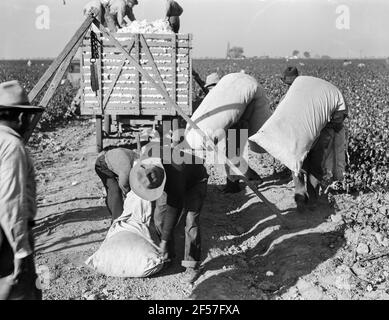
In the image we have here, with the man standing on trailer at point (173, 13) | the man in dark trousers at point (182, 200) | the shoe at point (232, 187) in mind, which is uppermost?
the man standing on trailer at point (173, 13)

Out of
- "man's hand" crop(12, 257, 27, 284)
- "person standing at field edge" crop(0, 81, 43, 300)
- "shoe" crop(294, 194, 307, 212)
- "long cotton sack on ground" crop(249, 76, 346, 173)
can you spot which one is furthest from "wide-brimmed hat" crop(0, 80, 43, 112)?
"shoe" crop(294, 194, 307, 212)

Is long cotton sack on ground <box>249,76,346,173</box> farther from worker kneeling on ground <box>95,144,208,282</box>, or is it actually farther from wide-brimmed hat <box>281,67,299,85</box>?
worker kneeling on ground <box>95,144,208,282</box>

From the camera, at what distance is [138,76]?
23.6 ft

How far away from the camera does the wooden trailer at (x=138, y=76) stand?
280 inches

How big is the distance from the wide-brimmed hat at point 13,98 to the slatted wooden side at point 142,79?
4597 millimetres

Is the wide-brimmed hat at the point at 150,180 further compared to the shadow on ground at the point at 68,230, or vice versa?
the shadow on ground at the point at 68,230

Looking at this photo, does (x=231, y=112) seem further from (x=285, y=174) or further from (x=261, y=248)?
(x=285, y=174)

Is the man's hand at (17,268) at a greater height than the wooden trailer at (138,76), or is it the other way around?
the wooden trailer at (138,76)

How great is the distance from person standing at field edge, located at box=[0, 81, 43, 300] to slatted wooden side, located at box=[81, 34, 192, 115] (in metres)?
4.66

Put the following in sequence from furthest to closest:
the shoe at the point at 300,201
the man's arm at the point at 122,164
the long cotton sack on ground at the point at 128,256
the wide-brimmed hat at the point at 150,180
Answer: the shoe at the point at 300,201 < the man's arm at the point at 122,164 < the long cotton sack on ground at the point at 128,256 < the wide-brimmed hat at the point at 150,180

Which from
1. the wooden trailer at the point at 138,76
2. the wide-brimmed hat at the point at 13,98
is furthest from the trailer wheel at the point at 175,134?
the wide-brimmed hat at the point at 13,98

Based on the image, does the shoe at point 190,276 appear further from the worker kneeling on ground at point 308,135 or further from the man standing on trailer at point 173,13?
the man standing on trailer at point 173,13

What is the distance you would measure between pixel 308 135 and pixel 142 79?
2995 mm
